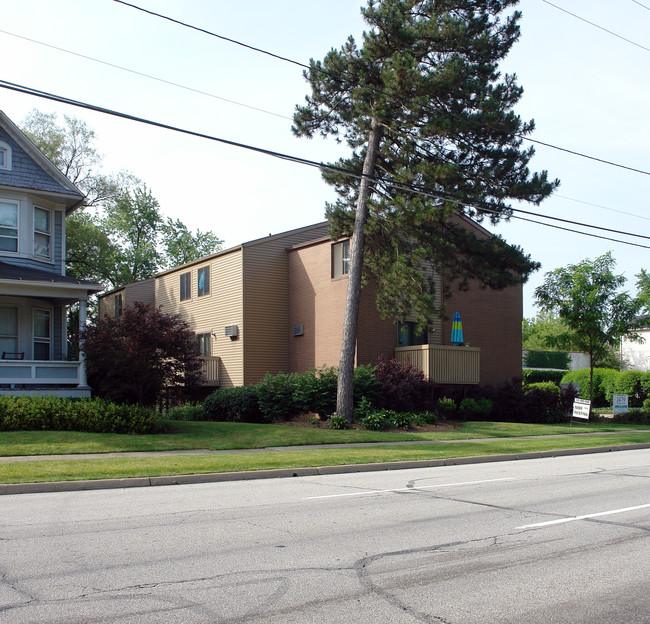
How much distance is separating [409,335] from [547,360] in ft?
117

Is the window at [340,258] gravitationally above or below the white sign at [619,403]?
above

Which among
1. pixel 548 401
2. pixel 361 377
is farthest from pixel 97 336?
pixel 548 401

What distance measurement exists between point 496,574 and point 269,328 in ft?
77.7

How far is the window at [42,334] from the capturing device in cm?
2505

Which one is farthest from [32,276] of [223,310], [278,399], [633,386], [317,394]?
[633,386]

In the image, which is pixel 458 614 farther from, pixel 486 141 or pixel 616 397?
pixel 616 397

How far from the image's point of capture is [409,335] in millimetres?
28531

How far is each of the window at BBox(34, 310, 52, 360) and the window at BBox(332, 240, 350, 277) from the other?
1080 centimetres

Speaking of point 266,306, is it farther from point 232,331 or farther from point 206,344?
point 206,344

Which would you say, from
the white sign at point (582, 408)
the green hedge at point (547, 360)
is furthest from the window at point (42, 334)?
the green hedge at point (547, 360)

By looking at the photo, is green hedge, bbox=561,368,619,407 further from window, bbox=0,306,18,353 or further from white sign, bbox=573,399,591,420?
window, bbox=0,306,18,353

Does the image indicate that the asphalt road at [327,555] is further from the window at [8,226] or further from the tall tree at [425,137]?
the window at [8,226]

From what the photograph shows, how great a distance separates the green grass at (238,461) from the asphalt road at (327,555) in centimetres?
121

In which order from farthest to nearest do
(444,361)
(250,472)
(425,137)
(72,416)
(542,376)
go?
1. (542,376)
2. (444,361)
3. (425,137)
4. (72,416)
5. (250,472)
